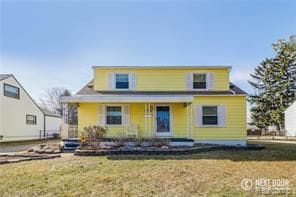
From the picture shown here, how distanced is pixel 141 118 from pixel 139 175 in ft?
31.9

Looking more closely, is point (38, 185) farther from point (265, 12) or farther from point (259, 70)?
point (259, 70)

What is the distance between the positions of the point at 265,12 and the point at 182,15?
11.6 ft

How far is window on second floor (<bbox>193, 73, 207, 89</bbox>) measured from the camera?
794 inches

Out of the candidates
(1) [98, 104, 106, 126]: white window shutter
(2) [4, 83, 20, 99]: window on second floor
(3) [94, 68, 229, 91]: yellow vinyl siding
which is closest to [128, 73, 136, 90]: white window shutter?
(3) [94, 68, 229, 91]: yellow vinyl siding

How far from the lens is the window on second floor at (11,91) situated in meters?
27.1

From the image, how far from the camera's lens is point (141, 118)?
19.0 m

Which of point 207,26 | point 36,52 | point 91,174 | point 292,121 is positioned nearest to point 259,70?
point 292,121

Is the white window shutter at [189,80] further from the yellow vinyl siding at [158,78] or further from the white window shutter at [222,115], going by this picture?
the white window shutter at [222,115]

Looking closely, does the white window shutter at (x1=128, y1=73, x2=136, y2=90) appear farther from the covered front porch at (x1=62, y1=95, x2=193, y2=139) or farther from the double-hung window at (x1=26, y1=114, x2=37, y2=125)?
the double-hung window at (x1=26, y1=114, x2=37, y2=125)

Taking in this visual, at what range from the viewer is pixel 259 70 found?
44750mm

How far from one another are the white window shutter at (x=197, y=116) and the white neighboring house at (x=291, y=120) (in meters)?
19.4

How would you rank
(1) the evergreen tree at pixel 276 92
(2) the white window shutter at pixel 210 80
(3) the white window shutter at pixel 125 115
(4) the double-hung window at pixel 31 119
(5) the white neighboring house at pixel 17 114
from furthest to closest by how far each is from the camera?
(1) the evergreen tree at pixel 276 92, (4) the double-hung window at pixel 31 119, (5) the white neighboring house at pixel 17 114, (2) the white window shutter at pixel 210 80, (3) the white window shutter at pixel 125 115

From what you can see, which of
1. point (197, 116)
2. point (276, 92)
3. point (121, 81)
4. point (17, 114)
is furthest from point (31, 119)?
point (276, 92)

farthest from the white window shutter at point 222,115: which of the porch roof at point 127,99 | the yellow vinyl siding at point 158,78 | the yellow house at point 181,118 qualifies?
the porch roof at point 127,99
